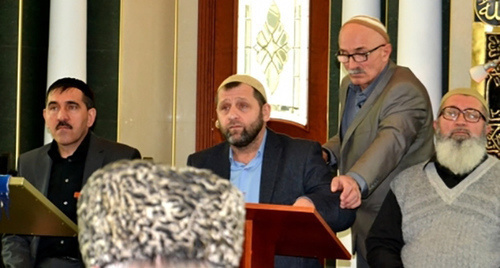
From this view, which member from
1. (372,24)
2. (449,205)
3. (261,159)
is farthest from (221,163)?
(372,24)

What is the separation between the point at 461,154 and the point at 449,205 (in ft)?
0.88

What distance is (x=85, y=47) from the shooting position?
7668mm

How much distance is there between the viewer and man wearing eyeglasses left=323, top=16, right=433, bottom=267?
16.2 feet

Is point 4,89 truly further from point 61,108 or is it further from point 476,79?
point 476,79

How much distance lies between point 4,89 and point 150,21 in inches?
47.3

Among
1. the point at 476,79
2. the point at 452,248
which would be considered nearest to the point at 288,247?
the point at 452,248

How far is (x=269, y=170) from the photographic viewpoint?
4.62m

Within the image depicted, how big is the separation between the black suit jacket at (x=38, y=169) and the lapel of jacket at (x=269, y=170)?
92 cm

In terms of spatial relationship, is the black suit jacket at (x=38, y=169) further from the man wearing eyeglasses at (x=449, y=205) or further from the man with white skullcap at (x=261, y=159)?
the man wearing eyeglasses at (x=449, y=205)

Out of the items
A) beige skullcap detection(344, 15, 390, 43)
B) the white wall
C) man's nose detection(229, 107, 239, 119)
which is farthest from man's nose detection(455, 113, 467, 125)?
the white wall

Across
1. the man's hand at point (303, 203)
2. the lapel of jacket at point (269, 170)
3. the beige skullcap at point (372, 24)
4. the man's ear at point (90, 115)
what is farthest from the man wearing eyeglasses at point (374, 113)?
the man's ear at point (90, 115)

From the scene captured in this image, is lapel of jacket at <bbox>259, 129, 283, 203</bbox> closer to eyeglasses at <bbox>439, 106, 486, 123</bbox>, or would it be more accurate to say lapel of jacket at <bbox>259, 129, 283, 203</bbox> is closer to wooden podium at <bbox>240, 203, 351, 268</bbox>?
wooden podium at <bbox>240, 203, 351, 268</bbox>

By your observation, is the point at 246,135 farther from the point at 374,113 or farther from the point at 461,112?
the point at 461,112

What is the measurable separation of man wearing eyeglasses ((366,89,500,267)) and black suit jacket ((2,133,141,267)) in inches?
54.5
